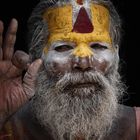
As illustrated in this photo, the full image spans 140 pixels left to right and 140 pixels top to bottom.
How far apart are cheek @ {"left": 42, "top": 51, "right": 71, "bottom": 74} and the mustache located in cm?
5

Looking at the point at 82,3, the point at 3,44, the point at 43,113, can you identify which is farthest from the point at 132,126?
the point at 3,44

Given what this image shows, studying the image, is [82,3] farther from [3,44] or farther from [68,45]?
[3,44]

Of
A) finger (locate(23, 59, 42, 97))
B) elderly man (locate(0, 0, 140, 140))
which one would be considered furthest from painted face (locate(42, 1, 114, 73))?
finger (locate(23, 59, 42, 97))

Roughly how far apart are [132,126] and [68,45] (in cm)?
63

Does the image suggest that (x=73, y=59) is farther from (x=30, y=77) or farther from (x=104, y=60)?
(x=30, y=77)

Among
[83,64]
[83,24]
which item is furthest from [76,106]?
[83,24]

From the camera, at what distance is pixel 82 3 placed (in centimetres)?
359

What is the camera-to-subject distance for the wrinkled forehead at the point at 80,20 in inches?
139

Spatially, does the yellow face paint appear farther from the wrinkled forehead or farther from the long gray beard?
the long gray beard

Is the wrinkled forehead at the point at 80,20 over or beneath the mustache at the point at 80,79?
over

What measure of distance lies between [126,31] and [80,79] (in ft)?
3.85

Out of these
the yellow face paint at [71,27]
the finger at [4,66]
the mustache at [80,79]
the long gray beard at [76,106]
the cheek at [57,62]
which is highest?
the yellow face paint at [71,27]

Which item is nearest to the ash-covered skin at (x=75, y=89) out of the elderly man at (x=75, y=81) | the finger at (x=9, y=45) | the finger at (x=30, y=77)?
the elderly man at (x=75, y=81)

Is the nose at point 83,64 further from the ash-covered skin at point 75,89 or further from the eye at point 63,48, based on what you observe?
the eye at point 63,48
